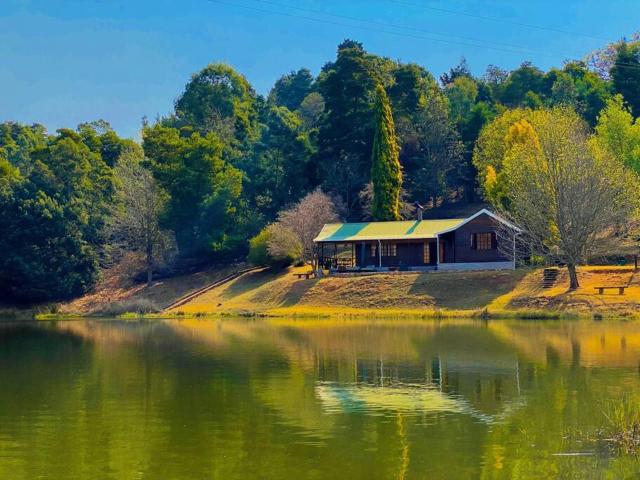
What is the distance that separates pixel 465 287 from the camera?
5400cm

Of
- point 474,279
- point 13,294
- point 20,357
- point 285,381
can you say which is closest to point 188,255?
point 13,294

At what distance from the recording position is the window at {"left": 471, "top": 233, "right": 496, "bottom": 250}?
194 feet

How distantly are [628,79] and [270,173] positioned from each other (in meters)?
35.7

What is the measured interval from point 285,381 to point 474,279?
30609mm

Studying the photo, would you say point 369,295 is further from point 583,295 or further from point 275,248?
point 583,295

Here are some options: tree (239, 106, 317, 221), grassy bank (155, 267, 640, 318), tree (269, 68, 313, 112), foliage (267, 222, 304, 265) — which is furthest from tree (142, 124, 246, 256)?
tree (269, 68, 313, 112)

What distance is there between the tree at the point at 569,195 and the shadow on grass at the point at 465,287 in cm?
296

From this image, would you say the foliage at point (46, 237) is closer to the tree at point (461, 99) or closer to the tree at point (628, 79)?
the tree at point (461, 99)

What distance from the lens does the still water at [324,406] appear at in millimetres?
15758

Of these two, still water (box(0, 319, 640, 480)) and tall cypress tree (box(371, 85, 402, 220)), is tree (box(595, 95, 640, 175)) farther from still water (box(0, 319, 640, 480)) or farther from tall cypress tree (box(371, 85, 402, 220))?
still water (box(0, 319, 640, 480))

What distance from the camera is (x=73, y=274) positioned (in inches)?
2657

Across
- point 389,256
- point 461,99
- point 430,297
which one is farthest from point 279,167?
point 461,99

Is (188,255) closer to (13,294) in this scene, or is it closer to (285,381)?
(13,294)

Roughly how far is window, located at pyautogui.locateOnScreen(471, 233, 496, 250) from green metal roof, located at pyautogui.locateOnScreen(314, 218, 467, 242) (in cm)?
185
